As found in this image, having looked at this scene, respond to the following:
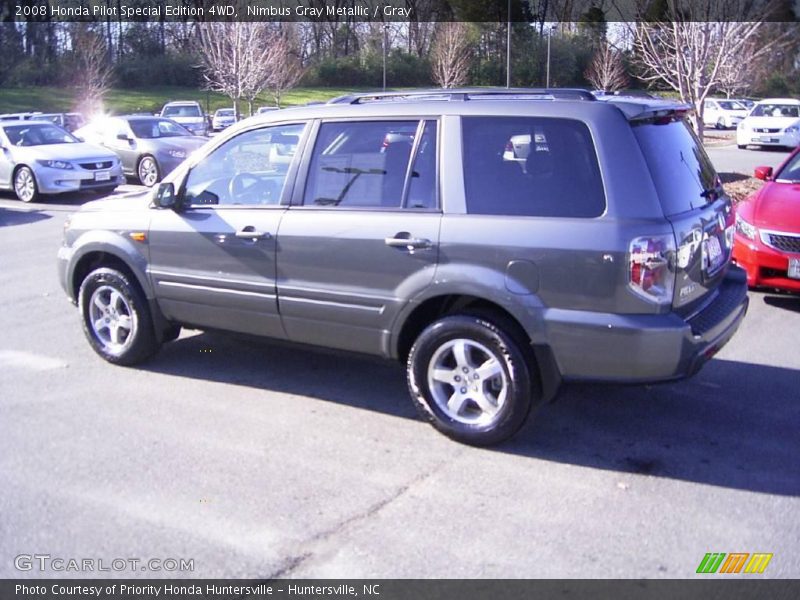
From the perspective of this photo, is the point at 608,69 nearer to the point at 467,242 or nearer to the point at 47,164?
the point at 47,164

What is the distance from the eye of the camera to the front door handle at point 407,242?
4.78 metres

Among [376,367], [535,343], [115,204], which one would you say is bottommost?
[376,367]

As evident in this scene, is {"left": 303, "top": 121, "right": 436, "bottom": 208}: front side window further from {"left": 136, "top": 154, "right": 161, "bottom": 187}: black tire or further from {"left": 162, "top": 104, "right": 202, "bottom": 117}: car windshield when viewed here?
{"left": 162, "top": 104, "right": 202, "bottom": 117}: car windshield

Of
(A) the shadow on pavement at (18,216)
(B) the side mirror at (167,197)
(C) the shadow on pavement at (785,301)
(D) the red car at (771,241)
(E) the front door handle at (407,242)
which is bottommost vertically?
(A) the shadow on pavement at (18,216)

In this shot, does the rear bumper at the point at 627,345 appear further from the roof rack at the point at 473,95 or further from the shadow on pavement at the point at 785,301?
the shadow on pavement at the point at 785,301

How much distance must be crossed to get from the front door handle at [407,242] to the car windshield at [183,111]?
28.8 meters

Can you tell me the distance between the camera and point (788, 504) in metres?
4.13

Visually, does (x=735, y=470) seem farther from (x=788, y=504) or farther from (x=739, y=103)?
(x=739, y=103)

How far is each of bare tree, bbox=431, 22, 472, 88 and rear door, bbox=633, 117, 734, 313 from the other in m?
29.1

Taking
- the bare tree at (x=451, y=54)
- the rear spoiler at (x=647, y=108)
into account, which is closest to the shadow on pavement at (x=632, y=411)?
the rear spoiler at (x=647, y=108)

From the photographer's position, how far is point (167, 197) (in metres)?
5.72

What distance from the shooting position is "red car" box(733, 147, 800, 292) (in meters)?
7.60

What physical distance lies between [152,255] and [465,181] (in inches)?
92.7
